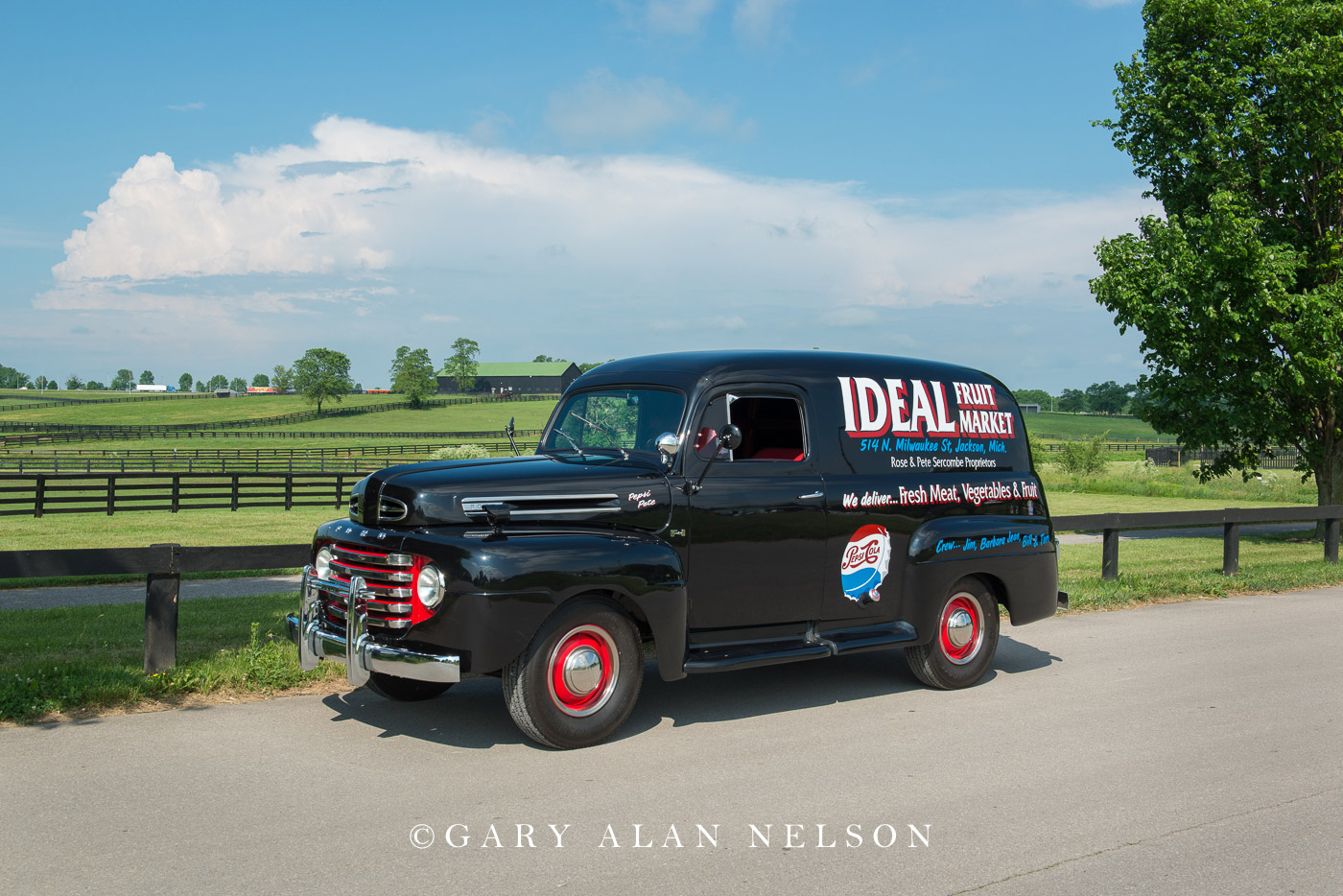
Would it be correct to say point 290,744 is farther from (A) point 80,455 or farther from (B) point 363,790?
(A) point 80,455

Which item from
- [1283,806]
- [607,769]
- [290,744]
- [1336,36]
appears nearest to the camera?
[1283,806]

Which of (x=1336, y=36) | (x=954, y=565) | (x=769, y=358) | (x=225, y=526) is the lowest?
(x=225, y=526)

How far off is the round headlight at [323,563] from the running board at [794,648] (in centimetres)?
223

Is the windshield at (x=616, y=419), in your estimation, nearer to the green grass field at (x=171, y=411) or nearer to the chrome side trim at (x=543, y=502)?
the chrome side trim at (x=543, y=502)

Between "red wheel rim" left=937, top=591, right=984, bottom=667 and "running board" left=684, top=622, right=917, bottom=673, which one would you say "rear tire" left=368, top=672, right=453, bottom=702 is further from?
"red wheel rim" left=937, top=591, right=984, bottom=667

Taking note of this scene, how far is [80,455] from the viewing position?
60.9m

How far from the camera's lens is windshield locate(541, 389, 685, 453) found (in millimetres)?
6734

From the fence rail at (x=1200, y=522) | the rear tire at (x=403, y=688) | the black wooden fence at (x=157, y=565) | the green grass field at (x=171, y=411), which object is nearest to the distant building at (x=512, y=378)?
the green grass field at (x=171, y=411)

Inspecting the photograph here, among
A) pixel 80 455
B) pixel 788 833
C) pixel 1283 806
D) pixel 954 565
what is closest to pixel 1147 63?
pixel 954 565

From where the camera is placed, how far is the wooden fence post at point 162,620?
23.1 feet

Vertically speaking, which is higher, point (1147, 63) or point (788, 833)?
point (1147, 63)

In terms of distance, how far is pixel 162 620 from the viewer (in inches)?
279

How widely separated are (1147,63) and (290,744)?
73.7ft

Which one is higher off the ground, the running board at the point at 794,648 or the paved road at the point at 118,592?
the running board at the point at 794,648
